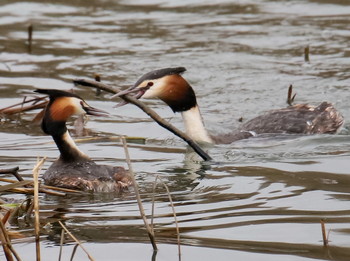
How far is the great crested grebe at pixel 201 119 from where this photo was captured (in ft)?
33.9

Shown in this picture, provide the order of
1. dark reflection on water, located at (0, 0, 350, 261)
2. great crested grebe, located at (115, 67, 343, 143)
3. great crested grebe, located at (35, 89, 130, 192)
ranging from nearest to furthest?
dark reflection on water, located at (0, 0, 350, 261)
great crested grebe, located at (35, 89, 130, 192)
great crested grebe, located at (115, 67, 343, 143)

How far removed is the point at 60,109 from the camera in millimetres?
8797

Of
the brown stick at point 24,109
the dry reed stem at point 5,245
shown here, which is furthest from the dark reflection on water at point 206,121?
the dry reed stem at point 5,245

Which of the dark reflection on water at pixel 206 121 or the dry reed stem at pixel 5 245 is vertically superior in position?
the dry reed stem at pixel 5 245

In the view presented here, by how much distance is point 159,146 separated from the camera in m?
10.6

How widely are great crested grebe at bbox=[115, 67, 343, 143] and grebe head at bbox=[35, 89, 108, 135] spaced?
1274 mm

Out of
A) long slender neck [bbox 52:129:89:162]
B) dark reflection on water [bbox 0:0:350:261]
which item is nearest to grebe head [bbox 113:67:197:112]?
dark reflection on water [bbox 0:0:350:261]

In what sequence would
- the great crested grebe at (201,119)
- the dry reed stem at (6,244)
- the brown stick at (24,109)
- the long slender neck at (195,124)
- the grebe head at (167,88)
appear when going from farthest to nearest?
the brown stick at (24,109) → the long slender neck at (195,124) → the great crested grebe at (201,119) → the grebe head at (167,88) → the dry reed stem at (6,244)

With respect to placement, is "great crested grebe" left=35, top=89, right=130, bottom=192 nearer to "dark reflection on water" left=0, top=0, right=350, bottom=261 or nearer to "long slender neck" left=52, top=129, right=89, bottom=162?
"long slender neck" left=52, top=129, right=89, bottom=162

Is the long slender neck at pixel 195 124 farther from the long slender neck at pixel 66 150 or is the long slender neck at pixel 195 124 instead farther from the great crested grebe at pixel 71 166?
the long slender neck at pixel 66 150

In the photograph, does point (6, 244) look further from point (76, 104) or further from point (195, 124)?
point (195, 124)

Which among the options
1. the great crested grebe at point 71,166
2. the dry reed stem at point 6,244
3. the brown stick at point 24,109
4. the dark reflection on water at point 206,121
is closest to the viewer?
the dry reed stem at point 6,244

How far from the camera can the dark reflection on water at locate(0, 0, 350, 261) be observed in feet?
23.1

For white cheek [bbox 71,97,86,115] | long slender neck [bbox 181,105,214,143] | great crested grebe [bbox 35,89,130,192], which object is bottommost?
long slender neck [bbox 181,105,214,143]
